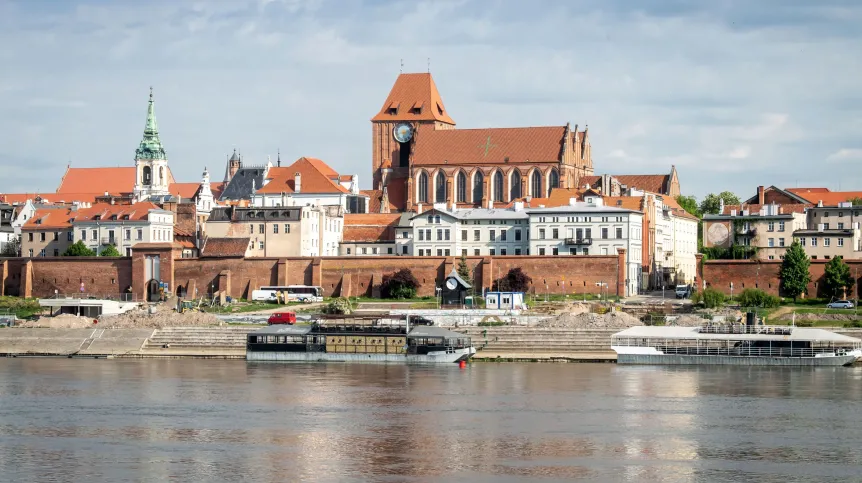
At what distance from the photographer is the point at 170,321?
7912 centimetres

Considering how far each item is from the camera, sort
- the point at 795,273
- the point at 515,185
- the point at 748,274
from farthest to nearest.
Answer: the point at 515,185, the point at 748,274, the point at 795,273

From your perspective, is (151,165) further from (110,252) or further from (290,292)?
(290,292)

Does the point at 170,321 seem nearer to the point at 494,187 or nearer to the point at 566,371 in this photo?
the point at 566,371

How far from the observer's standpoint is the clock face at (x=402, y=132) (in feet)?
461

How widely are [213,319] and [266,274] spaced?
55.5 feet

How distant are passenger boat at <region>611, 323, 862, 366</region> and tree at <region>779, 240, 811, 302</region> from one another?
18450mm

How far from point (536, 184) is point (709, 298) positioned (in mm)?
47798

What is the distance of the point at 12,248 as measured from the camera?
11381 centimetres

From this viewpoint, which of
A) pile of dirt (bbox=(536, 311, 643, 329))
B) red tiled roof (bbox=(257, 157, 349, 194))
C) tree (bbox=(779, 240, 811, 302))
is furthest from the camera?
red tiled roof (bbox=(257, 157, 349, 194))

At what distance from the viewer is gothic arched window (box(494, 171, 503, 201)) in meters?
132

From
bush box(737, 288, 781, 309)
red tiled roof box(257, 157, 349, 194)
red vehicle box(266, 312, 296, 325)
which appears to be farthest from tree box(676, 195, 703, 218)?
red vehicle box(266, 312, 296, 325)

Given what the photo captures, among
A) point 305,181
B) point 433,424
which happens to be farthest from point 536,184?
point 433,424

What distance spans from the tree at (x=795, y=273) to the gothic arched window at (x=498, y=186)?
45.0 metres

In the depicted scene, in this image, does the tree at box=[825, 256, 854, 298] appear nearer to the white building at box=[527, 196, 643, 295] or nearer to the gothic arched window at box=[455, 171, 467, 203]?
the white building at box=[527, 196, 643, 295]
